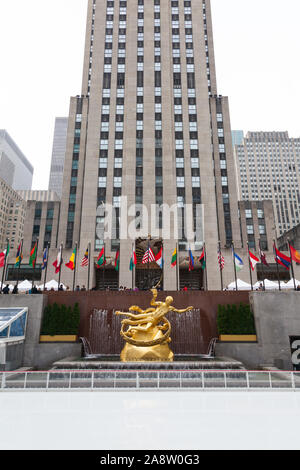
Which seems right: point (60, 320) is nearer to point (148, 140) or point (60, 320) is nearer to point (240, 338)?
point (240, 338)

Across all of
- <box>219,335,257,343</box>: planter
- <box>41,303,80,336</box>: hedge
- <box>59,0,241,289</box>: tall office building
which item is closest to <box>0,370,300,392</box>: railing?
<box>219,335,257,343</box>: planter

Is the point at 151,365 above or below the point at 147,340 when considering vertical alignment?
below

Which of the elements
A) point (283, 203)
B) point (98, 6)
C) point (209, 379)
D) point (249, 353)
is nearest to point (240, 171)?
point (283, 203)

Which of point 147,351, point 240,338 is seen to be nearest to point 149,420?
point 147,351

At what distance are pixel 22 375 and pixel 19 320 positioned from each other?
9.03 m

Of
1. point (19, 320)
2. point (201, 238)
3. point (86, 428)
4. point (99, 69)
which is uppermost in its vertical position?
point (99, 69)

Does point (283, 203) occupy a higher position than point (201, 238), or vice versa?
point (283, 203)

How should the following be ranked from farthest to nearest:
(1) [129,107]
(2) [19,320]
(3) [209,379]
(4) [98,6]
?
(4) [98,6], (1) [129,107], (2) [19,320], (3) [209,379]

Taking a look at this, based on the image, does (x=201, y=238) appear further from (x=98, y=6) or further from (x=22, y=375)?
(x=98, y=6)

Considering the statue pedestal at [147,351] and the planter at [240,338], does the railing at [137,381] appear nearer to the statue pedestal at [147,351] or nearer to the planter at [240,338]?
the statue pedestal at [147,351]

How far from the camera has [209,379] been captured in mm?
13586

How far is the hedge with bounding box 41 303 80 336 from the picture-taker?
23109mm

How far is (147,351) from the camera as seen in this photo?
18531mm

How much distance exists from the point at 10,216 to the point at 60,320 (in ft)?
373
